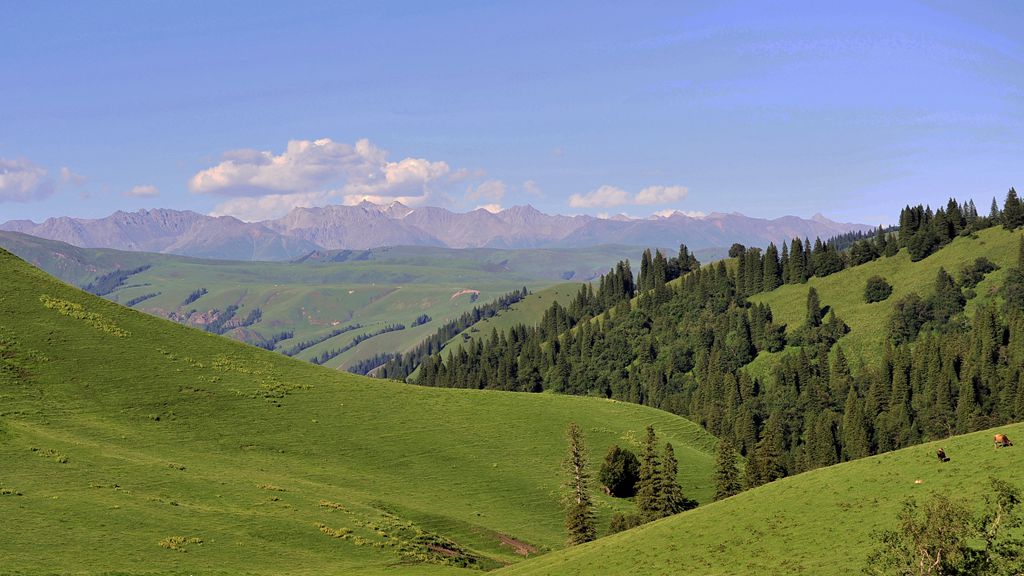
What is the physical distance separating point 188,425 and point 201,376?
51.3ft

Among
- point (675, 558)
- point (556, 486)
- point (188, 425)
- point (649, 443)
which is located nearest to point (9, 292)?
point (188, 425)

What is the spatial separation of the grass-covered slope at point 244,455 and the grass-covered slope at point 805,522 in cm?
1833

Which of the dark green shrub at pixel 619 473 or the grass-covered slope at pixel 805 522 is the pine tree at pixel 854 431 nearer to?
the dark green shrub at pixel 619 473

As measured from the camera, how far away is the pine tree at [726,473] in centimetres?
10412

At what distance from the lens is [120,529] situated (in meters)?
68.9

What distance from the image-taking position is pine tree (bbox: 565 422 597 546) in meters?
86.5

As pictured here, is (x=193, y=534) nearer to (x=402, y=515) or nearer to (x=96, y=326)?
(x=402, y=515)

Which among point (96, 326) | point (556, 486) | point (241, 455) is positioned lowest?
point (556, 486)

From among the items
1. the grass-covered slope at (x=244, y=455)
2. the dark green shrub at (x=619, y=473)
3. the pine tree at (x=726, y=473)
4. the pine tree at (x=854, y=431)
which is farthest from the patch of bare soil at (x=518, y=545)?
the pine tree at (x=854, y=431)

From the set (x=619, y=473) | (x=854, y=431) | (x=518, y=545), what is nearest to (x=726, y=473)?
(x=619, y=473)

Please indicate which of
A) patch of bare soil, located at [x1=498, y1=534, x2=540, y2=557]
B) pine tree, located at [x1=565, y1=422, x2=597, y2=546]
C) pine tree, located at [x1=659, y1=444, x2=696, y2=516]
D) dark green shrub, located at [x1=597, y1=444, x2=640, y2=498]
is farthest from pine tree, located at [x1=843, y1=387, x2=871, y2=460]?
patch of bare soil, located at [x1=498, y1=534, x2=540, y2=557]

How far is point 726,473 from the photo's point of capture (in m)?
105

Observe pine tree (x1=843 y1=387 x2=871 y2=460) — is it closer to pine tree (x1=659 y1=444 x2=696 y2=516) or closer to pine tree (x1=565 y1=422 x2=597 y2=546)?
pine tree (x1=565 y1=422 x2=597 y2=546)

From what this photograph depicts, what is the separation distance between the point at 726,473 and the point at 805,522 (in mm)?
46122
